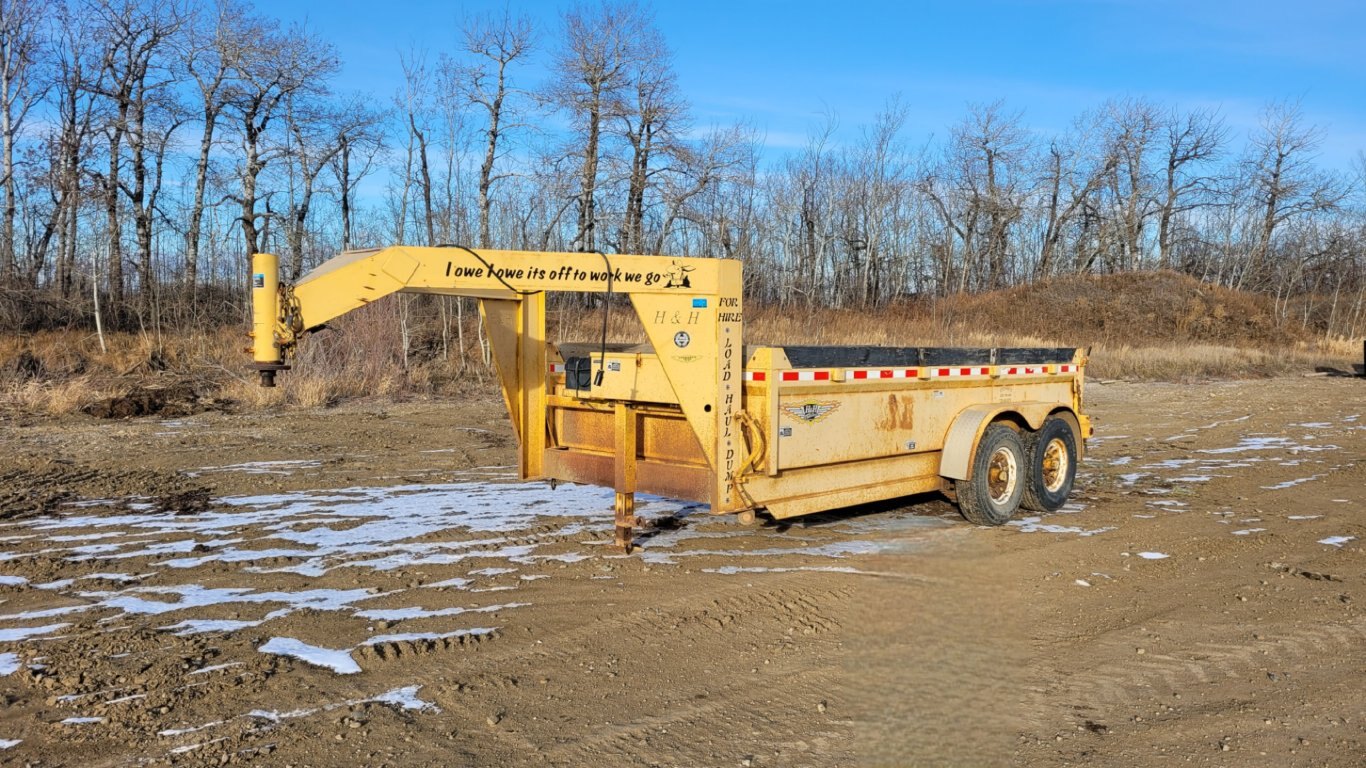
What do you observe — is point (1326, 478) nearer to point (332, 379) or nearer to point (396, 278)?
point (396, 278)

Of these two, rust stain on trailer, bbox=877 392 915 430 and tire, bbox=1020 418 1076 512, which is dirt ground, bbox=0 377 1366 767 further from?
rust stain on trailer, bbox=877 392 915 430

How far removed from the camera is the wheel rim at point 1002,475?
7.88 meters

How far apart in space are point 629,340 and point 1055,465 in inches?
647

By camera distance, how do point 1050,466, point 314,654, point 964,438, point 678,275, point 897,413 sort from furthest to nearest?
1. point 1050,466
2. point 964,438
3. point 897,413
4. point 678,275
5. point 314,654

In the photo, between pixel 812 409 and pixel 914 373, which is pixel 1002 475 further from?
pixel 812 409

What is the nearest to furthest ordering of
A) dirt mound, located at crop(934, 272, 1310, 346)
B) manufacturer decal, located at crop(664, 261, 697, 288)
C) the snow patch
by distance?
the snow patch < manufacturer decal, located at crop(664, 261, 697, 288) < dirt mound, located at crop(934, 272, 1310, 346)

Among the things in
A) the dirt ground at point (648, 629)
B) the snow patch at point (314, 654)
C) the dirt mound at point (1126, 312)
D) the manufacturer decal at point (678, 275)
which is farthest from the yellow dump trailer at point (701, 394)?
the dirt mound at point (1126, 312)

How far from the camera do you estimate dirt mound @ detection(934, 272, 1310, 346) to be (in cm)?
3816

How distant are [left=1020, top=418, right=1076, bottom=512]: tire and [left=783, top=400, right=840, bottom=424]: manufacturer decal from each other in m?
2.59

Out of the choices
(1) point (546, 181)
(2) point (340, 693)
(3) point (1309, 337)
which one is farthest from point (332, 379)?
(3) point (1309, 337)

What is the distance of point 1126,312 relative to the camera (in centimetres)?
3997

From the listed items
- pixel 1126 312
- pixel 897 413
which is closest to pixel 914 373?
pixel 897 413

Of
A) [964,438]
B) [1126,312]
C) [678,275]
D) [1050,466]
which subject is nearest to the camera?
[678,275]

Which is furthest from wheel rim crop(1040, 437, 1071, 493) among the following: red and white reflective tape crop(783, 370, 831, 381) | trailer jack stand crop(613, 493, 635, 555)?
trailer jack stand crop(613, 493, 635, 555)
